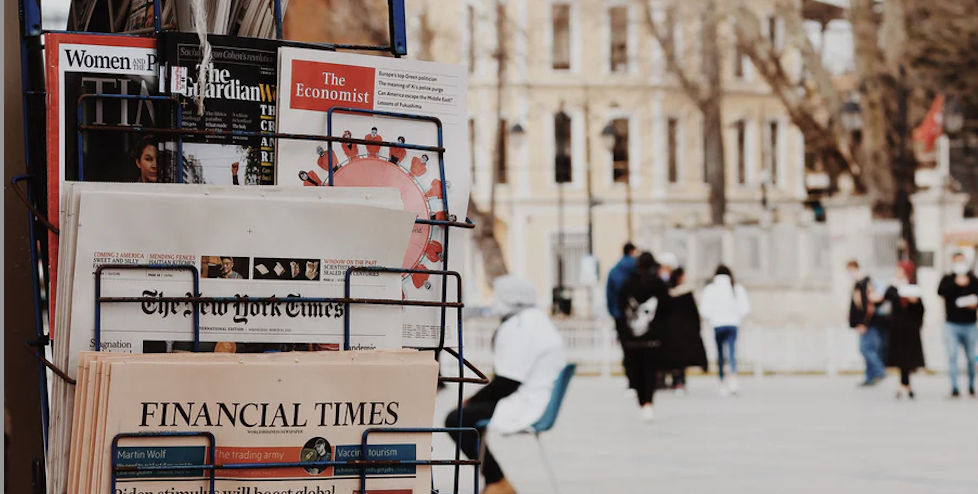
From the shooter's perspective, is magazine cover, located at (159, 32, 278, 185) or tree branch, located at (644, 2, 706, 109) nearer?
magazine cover, located at (159, 32, 278, 185)

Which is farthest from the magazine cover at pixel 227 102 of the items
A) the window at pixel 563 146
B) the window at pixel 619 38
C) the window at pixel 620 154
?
the window at pixel 619 38

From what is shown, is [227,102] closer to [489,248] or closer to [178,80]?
[178,80]

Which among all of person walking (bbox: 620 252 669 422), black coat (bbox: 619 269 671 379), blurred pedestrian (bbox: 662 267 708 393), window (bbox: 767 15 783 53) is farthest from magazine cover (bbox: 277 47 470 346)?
window (bbox: 767 15 783 53)

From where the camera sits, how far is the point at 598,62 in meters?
54.5

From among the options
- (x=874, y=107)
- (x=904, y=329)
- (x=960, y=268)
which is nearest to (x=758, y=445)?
(x=960, y=268)

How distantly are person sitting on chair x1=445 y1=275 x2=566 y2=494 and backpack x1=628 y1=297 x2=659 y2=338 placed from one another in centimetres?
725

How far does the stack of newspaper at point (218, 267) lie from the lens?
2031 mm

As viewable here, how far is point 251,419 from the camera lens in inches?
81.1

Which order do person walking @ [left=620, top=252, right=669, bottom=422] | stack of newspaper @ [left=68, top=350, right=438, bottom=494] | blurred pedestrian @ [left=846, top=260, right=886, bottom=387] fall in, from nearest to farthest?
stack of newspaper @ [left=68, top=350, right=438, bottom=494] → person walking @ [left=620, top=252, right=669, bottom=422] → blurred pedestrian @ [left=846, top=260, right=886, bottom=387]

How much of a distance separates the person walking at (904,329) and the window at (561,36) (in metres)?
34.5

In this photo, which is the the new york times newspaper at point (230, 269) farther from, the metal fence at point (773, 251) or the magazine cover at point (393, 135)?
the metal fence at point (773, 251)

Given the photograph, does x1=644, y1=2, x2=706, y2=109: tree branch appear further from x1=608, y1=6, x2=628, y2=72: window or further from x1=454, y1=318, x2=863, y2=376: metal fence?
x1=454, y1=318, x2=863, y2=376: metal fence

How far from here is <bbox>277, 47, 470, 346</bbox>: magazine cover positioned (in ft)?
7.25

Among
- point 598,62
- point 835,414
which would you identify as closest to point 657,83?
point 598,62
